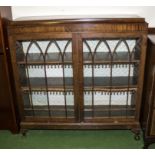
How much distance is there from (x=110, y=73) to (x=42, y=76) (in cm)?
62

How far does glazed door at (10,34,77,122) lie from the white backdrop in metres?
0.27

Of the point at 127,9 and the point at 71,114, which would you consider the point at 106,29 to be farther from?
the point at 71,114

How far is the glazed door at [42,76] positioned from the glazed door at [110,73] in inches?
4.9

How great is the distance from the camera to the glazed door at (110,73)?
1.64 m

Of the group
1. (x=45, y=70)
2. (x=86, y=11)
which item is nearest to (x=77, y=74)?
(x=45, y=70)

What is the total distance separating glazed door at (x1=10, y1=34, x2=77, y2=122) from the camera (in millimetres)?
1675

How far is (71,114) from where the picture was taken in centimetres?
186

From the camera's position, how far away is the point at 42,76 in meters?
1.94

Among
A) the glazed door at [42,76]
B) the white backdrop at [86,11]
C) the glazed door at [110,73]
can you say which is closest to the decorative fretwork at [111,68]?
the glazed door at [110,73]

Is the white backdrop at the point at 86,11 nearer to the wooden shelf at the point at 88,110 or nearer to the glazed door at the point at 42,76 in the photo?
the glazed door at the point at 42,76

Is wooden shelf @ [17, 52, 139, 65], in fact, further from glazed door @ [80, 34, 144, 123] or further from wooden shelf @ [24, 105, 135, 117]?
wooden shelf @ [24, 105, 135, 117]

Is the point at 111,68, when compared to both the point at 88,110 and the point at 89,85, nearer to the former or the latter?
the point at 89,85

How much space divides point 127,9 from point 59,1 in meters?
0.57
